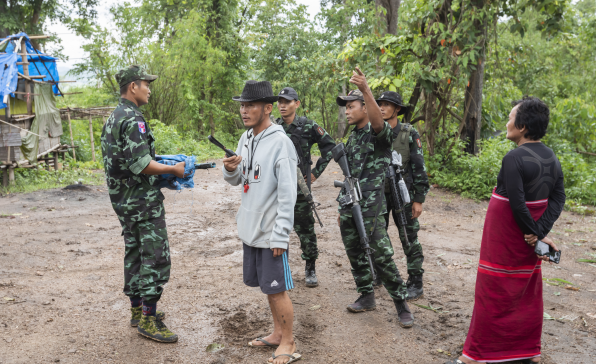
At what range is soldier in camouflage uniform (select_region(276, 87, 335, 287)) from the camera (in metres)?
4.75

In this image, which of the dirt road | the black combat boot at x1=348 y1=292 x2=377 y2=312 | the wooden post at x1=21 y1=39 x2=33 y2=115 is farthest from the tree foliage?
the wooden post at x1=21 y1=39 x2=33 y2=115

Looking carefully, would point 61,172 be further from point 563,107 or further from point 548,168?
point 563,107

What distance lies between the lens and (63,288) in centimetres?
477

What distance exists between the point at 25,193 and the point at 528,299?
11.4 metres

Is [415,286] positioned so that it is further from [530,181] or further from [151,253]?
[151,253]

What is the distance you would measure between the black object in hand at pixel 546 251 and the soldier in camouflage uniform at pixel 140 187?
8.74ft

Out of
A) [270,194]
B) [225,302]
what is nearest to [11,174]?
[225,302]

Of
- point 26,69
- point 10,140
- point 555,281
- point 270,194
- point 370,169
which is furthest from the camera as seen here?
point 26,69

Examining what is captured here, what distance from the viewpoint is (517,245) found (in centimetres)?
302

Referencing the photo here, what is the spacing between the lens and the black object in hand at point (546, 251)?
2.92 meters

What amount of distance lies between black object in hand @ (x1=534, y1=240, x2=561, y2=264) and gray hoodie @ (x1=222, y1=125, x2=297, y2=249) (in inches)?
66.1

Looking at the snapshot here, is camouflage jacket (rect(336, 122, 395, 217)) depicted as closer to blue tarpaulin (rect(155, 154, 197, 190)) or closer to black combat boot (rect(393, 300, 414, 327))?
black combat boot (rect(393, 300, 414, 327))

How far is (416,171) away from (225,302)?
2404 mm

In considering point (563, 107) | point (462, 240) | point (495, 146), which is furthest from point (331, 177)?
point (563, 107)
